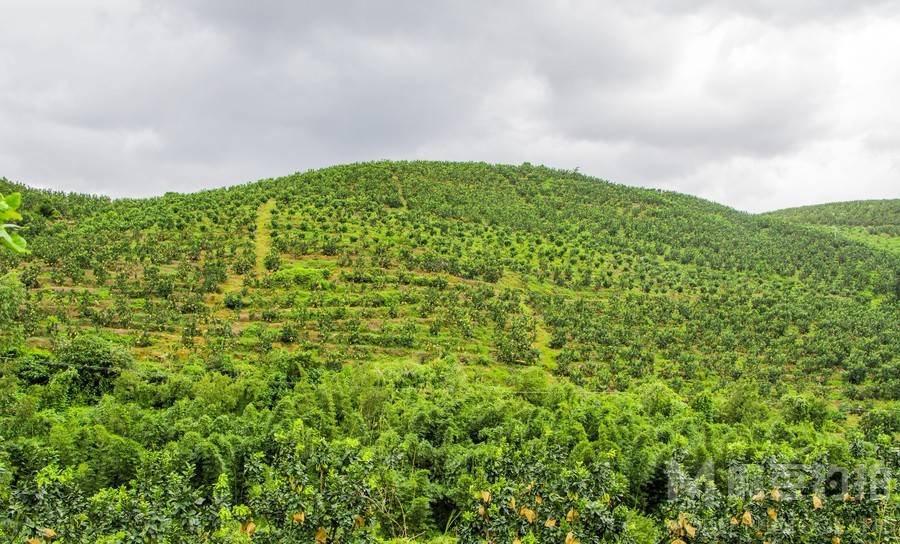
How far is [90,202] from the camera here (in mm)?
51219

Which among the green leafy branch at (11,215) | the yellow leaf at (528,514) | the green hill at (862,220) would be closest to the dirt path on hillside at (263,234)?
the yellow leaf at (528,514)

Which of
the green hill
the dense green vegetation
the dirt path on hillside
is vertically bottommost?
the dense green vegetation

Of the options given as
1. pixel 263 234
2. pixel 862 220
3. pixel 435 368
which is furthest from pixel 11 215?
pixel 862 220

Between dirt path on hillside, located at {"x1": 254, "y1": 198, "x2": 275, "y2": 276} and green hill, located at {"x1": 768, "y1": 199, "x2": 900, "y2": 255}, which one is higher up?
green hill, located at {"x1": 768, "y1": 199, "x2": 900, "y2": 255}

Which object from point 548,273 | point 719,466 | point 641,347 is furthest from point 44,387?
point 548,273

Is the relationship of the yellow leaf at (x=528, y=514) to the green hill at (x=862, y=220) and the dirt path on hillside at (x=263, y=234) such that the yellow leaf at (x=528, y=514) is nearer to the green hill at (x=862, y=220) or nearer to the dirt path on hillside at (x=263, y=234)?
the dirt path on hillside at (x=263, y=234)

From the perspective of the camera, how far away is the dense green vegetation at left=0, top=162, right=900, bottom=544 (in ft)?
27.1

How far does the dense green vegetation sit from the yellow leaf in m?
0.05

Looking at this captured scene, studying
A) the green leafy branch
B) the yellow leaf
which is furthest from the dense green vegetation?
the green leafy branch

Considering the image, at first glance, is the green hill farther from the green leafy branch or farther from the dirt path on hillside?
the green leafy branch

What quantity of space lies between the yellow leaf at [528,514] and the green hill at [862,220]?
73.6m

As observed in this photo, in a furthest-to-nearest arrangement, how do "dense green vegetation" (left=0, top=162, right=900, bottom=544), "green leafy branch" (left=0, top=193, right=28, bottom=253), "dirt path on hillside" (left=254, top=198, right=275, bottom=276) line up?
"dirt path on hillside" (left=254, top=198, right=275, bottom=276) → "dense green vegetation" (left=0, top=162, right=900, bottom=544) → "green leafy branch" (left=0, top=193, right=28, bottom=253)

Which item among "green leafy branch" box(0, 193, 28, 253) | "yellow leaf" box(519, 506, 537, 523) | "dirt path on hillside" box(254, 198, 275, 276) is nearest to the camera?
"green leafy branch" box(0, 193, 28, 253)

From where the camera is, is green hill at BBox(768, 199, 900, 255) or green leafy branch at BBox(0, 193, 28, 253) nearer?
green leafy branch at BBox(0, 193, 28, 253)
